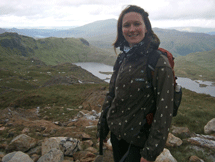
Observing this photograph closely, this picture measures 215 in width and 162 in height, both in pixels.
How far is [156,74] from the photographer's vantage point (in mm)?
2359

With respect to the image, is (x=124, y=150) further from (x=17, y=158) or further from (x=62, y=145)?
(x=17, y=158)

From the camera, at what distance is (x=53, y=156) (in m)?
5.15

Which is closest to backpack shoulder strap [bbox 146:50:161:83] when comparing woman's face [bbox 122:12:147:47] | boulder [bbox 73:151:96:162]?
woman's face [bbox 122:12:147:47]

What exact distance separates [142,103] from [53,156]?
4.24m

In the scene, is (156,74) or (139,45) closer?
(156,74)

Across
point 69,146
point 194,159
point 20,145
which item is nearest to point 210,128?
point 194,159

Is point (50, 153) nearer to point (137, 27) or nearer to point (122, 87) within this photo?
point (122, 87)

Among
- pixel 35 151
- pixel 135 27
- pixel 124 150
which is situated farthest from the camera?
pixel 35 151

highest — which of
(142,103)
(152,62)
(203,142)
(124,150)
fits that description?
(152,62)

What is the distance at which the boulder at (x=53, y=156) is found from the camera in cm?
509

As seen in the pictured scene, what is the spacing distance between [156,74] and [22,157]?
5.37 metres

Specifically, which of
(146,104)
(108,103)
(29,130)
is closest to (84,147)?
(108,103)

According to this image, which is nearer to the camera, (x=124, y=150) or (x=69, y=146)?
(x=124, y=150)

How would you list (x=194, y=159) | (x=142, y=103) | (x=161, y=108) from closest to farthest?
(x=161, y=108) < (x=142, y=103) < (x=194, y=159)
